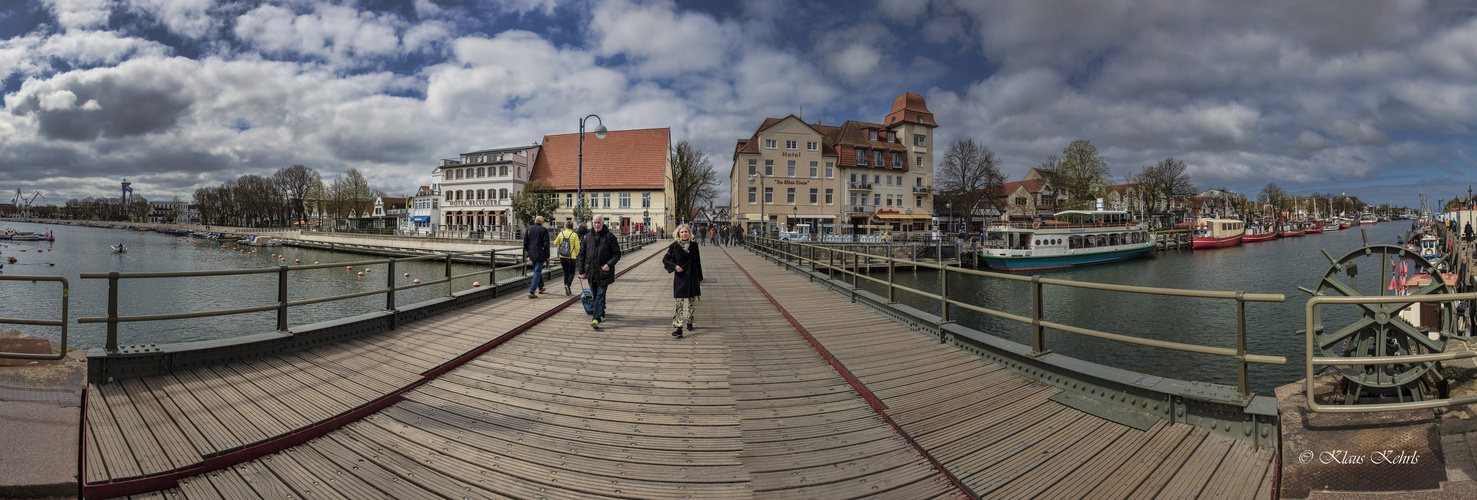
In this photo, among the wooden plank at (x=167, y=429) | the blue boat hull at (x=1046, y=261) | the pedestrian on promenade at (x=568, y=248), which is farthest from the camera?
the blue boat hull at (x=1046, y=261)

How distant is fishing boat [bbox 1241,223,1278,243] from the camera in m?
64.3

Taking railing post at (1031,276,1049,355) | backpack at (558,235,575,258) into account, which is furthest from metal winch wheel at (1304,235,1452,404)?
backpack at (558,235,575,258)

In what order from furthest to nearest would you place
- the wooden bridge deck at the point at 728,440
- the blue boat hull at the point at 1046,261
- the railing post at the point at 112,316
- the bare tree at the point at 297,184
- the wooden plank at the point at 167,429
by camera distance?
the bare tree at the point at 297,184 → the blue boat hull at the point at 1046,261 → the railing post at the point at 112,316 → the wooden plank at the point at 167,429 → the wooden bridge deck at the point at 728,440

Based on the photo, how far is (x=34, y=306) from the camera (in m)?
19.9

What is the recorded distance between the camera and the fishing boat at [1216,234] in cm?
5438

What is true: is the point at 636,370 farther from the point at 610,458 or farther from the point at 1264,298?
the point at 1264,298

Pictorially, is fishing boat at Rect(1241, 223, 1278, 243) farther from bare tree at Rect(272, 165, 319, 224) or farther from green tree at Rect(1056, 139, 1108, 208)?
bare tree at Rect(272, 165, 319, 224)

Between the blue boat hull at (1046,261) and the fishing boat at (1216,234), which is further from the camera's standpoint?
the fishing boat at (1216,234)

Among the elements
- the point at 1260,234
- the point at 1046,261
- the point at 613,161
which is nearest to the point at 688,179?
the point at 613,161

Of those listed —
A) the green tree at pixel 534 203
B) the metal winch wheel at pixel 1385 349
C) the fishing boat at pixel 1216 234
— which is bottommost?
the metal winch wheel at pixel 1385 349

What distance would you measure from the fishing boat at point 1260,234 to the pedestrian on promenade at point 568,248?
3206 inches

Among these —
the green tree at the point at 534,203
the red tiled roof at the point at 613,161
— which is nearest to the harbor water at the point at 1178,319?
the green tree at the point at 534,203

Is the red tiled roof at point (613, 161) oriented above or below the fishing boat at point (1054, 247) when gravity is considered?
above

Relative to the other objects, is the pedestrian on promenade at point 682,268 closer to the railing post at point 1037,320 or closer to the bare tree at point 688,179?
the railing post at point 1037,320
